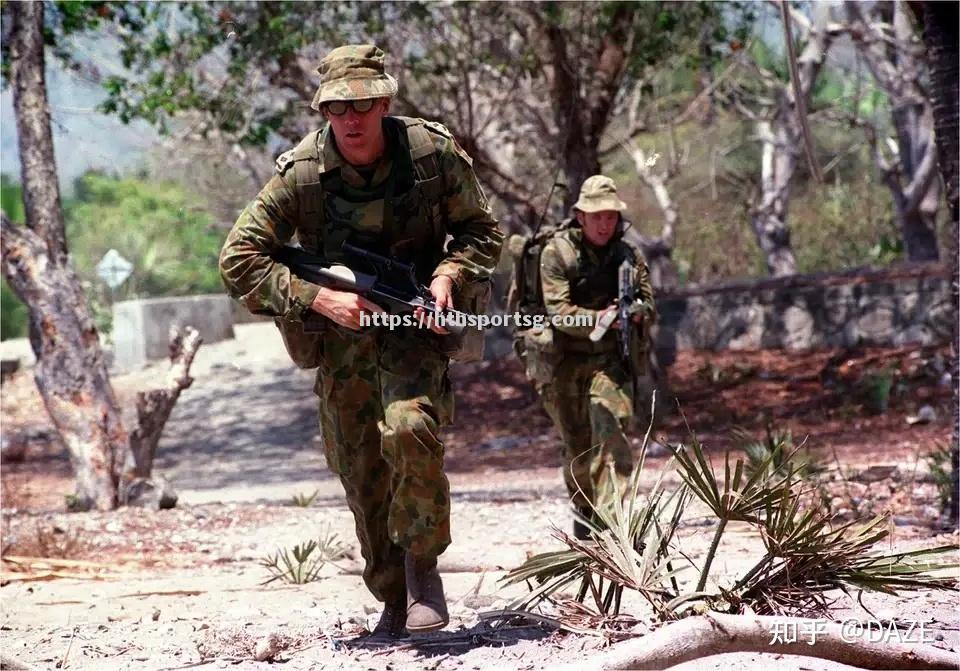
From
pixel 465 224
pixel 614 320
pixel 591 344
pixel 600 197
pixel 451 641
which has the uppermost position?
pixel 600 197

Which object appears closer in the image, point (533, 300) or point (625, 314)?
point (625, 314)

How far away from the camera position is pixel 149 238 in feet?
114

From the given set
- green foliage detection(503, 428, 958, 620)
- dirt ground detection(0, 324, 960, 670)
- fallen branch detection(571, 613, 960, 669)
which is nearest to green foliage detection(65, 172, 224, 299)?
dirt ground detection(0, 324, 960, 670)

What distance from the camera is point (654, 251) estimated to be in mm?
17859

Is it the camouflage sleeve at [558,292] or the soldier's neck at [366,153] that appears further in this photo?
the camouflage sleeve at [558,292]

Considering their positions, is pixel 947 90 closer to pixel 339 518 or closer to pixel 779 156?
pixel 339 518

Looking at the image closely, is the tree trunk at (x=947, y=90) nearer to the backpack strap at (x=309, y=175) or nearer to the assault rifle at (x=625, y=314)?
the assault rifle at (x=625, y=314)

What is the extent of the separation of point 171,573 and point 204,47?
276 inches

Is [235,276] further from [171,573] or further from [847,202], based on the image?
[847,202]

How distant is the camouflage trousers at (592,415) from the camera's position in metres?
6.90

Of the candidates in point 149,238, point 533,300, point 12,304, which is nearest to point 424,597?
point 533,300

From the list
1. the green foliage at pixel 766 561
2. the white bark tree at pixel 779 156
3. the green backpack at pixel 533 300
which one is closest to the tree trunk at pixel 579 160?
the white bark tree at pixel 779 156

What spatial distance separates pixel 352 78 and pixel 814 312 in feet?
43.3

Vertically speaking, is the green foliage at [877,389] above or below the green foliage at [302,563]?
below
